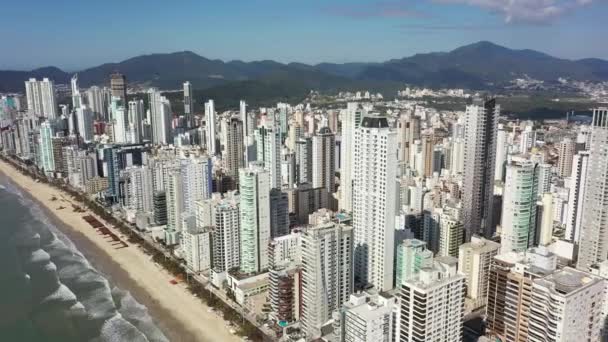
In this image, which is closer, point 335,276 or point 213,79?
point 335,276

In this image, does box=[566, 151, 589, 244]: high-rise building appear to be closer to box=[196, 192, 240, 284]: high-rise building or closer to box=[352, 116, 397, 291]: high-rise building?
box=[352, 116, 397, 291]: high-rise building

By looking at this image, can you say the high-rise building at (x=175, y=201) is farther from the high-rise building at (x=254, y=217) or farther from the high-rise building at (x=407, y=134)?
the high-rise building at (x=407, y=134)

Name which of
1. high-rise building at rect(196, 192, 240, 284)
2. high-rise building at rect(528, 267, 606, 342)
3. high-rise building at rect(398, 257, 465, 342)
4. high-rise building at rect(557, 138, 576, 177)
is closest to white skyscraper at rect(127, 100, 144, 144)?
high-rise building at rect(196, 192, 240, 284)

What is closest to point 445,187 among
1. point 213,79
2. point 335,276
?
point 335,276

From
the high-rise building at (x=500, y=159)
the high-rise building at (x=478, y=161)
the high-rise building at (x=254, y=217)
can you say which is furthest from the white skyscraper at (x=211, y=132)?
the high-rise building at (x=478, y=161)

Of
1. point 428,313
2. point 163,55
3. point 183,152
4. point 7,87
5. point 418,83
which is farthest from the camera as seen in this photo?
point 163,55

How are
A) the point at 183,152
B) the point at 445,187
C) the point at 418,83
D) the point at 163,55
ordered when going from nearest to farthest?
the point at 445,187 < the point at 183,152 < the point at 418,83 < the point at 163,55

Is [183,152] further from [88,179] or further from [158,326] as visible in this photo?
[158,326]
